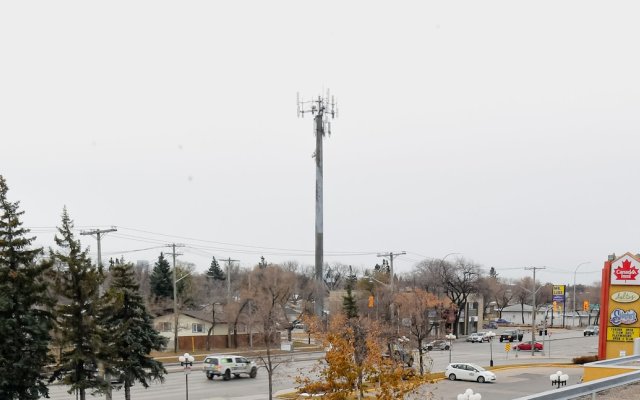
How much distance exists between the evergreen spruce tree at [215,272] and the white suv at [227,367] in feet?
311

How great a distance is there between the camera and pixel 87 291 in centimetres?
2506

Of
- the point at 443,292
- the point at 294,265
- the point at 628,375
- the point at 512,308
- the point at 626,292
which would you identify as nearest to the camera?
the point at 628,375

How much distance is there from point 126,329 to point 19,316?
4956mm

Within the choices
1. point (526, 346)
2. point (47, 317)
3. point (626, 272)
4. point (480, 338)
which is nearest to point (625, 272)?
point (626, 272)

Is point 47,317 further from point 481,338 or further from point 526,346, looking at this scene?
point 481,338

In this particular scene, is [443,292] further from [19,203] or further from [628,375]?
[628,375]

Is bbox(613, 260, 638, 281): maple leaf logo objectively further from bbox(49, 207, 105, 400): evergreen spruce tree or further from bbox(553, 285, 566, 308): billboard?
bbox(49, 207, 105, 400): evergreen spruce tree

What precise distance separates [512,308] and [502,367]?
4136 inches

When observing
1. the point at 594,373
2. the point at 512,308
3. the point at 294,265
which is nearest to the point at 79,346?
the point at 594,373

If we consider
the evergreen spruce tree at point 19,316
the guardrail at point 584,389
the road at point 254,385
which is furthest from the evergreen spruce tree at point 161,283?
the guardrail at point 584,389

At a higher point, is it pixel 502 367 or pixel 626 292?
pixel 626 292

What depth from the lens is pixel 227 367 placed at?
41.7m

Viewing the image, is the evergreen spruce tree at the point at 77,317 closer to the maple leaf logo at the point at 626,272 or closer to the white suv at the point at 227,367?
the white suv at the point at 227,367

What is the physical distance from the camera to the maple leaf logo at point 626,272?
114 feet
